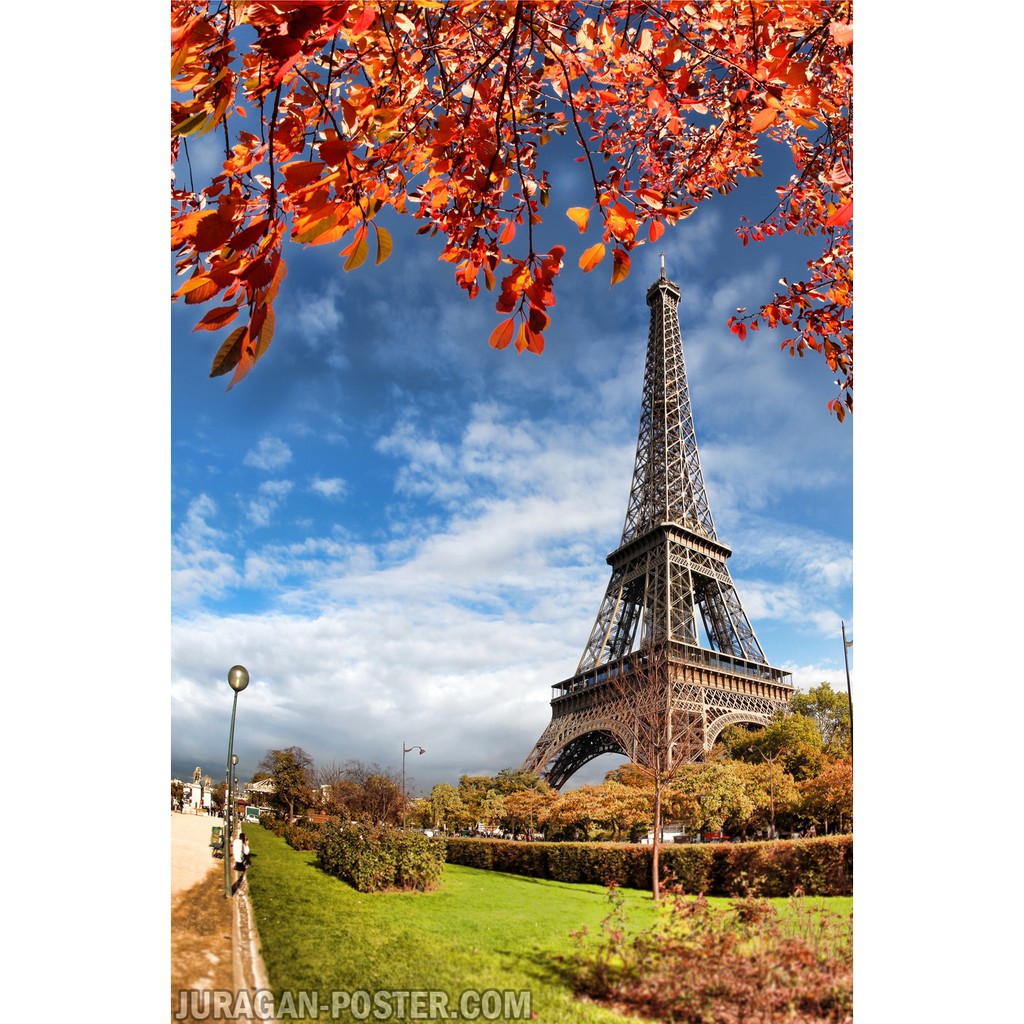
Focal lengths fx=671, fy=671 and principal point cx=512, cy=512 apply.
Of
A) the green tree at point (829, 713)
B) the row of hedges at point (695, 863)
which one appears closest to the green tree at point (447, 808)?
the row of hedges at point (695, 863)

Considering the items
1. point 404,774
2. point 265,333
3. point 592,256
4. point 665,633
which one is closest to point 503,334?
point 592,256

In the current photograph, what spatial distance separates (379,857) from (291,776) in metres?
0.51

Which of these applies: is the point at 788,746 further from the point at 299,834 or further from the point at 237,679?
the point at 237,679

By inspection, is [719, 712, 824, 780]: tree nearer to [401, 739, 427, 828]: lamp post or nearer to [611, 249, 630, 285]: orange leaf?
[401, 739, 427, 828]: lamp post

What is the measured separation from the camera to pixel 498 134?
177 cm

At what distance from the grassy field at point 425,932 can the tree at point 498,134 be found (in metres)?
2.13

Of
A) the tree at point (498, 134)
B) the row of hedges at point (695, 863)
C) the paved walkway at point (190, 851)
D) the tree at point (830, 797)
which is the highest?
the tree at point (498, 134)

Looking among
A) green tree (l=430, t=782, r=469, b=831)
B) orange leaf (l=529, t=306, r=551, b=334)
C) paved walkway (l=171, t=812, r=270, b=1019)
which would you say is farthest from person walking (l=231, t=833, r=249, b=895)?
orange leaf (l=529, t=306, r=551, b=334)

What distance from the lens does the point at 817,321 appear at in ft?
9.11

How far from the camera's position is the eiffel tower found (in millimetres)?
3490

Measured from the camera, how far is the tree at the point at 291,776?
2.80 m

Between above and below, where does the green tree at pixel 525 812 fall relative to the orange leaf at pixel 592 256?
below

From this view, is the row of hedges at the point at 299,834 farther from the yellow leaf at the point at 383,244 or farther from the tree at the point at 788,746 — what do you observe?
the yellow leaf at the point at 383,244
